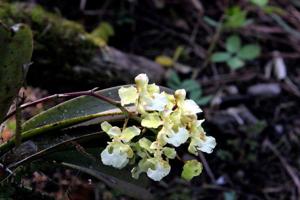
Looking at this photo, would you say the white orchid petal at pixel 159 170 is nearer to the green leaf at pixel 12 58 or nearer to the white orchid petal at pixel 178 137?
the white orchid petal at pixel 178 137

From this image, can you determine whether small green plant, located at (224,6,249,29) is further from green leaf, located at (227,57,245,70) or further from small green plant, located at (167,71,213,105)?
small green plant, located at (167,71,213,105)

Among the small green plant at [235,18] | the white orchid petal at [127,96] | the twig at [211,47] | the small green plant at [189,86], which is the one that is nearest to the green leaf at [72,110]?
the white orchid petal at [127,96]

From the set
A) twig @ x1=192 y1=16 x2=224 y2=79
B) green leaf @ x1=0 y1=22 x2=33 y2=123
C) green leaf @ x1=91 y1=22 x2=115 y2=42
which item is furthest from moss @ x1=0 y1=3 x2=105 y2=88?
green leaf @ x1=0 y1=22 x2=33 y2=123

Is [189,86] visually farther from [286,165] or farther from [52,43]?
[52,43]

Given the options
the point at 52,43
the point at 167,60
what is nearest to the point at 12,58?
the point at 52,43

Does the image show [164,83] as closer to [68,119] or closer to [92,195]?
[92,195]
